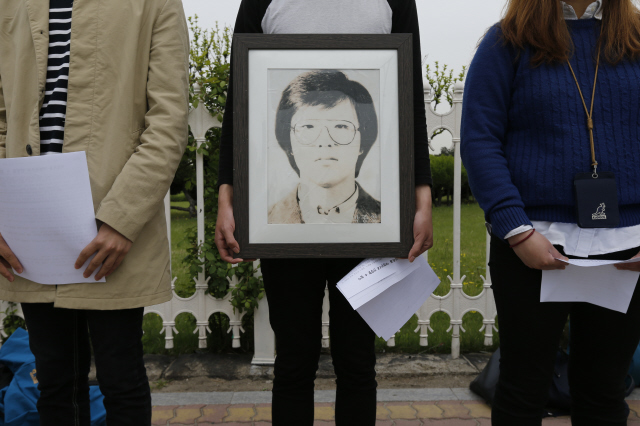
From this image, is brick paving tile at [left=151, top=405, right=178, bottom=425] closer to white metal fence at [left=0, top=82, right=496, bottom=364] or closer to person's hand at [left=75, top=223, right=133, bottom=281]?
white metal fence at [left=0, top=82, right=496, bottom=364]

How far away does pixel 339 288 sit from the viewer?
158cm

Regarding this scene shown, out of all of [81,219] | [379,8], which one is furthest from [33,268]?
[379,8]

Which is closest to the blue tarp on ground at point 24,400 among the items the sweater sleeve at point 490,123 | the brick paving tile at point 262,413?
the brick paving tile at point 262,413

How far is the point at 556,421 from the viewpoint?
9.07ft

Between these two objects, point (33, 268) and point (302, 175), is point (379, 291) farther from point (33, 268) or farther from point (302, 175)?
point (33, 268)

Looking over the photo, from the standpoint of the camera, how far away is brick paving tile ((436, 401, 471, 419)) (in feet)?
→ 9.37

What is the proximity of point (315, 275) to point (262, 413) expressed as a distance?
60.2 inches

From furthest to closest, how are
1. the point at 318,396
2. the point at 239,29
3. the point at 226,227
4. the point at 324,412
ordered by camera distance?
the point at 318,396 → the point at 324,412 → the point at 239,29 → the point at 226,227

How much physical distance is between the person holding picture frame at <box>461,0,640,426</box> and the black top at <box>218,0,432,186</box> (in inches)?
5.6

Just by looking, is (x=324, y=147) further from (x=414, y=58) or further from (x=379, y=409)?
(x=379, y=409)

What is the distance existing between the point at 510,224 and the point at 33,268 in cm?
145

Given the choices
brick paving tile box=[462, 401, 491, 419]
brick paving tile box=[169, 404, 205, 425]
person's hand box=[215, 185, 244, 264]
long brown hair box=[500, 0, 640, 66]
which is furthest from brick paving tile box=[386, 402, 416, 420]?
long brown hair box=[500, 0, 640, 66]

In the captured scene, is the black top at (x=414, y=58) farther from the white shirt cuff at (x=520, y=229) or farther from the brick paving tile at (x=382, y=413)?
the brick paving tile at (x=382, y=413)

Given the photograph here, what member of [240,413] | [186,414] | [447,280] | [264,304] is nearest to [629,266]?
[240,413]
